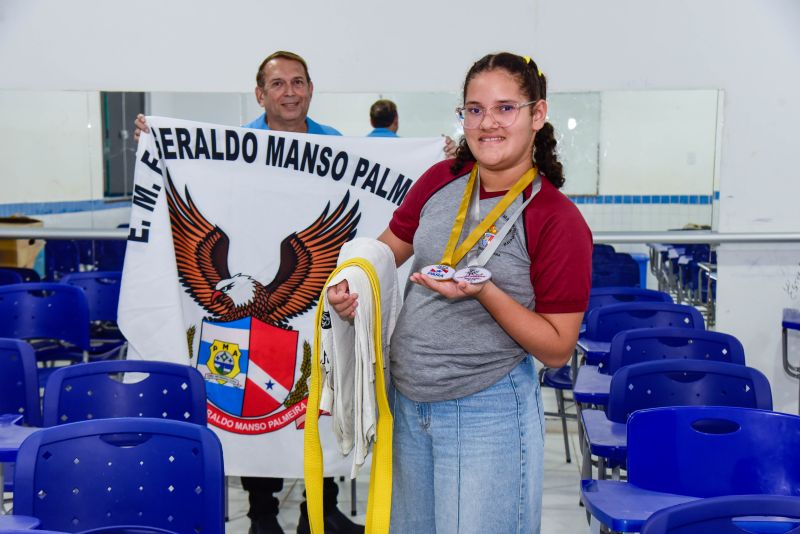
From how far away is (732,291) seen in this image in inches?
192

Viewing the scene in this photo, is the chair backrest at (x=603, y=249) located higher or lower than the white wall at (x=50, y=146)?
lower

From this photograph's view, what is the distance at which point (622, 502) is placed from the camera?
87.1 inches

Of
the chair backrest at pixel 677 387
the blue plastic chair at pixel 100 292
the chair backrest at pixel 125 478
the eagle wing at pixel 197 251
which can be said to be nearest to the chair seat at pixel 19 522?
the chair backrest at pixel 125 478

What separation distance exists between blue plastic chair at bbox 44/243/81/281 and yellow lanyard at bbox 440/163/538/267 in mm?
4077

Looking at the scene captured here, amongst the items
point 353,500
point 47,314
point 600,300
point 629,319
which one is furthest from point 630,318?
point 47,314

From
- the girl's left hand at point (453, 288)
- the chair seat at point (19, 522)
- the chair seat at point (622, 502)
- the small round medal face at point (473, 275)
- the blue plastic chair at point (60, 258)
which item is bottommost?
the chair seat at point (622, 502)

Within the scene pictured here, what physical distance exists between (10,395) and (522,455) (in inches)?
79.5

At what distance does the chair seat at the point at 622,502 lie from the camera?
209 centimetres

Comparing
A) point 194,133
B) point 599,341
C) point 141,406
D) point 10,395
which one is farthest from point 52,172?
point 599,341

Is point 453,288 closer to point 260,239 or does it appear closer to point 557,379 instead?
point 260,239

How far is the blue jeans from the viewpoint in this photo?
1.87m

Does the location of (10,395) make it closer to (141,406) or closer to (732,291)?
(141,406)

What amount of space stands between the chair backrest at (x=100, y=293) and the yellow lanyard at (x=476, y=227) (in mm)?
3340

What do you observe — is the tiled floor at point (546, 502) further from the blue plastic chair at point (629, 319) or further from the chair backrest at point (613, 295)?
the chair backrest at point (613, 295)
